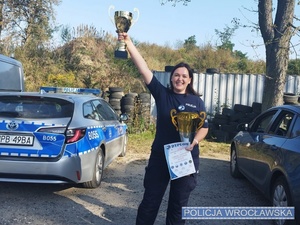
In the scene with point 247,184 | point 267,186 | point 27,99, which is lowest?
point 247,184

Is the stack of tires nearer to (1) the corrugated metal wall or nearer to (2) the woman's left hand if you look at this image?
(1) the corrugated metal wall

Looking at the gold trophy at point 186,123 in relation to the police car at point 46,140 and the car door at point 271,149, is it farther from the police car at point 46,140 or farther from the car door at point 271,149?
the police car at point 46,140

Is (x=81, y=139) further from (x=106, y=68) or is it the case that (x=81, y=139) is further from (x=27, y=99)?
(x=106, y=68)

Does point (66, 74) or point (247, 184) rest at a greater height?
point (66, 74)

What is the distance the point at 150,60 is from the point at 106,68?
24.0ft

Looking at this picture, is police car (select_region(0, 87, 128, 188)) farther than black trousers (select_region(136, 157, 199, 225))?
Yes

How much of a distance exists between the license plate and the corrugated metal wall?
29.0 ft

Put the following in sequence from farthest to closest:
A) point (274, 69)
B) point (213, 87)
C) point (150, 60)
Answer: point (150, 60)
point (213, 87)
point (274, 69)

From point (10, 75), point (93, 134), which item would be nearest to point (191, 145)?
point (93, 134)

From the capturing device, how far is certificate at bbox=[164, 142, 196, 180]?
3322mm

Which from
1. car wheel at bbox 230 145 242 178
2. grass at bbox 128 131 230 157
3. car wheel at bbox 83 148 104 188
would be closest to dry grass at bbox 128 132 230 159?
grass at bbox 128 131 230 157

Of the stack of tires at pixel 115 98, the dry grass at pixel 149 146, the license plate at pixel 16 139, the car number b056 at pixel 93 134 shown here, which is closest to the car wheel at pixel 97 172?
the car number b056 at pixel 93 134

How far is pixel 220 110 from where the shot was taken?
1348 cm

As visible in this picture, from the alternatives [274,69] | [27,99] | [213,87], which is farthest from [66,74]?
[27,99]
